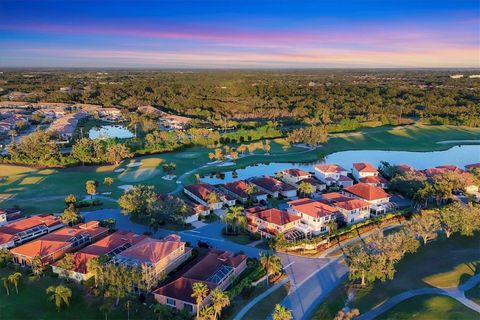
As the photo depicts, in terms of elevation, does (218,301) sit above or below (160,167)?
above

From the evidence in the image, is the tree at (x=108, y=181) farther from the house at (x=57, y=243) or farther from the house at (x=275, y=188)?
the house at (x=275, y=188)

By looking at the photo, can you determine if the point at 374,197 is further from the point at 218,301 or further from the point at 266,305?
the point at 218,301

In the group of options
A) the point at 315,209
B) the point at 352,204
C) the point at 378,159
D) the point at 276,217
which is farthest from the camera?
the point at 378,159

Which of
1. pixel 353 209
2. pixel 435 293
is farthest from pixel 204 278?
pixel 353 209

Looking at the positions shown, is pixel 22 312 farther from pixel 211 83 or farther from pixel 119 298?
pixel 211 83

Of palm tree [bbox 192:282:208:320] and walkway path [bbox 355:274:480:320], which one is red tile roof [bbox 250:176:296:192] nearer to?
walkway path [bbox 355:274:480:320]

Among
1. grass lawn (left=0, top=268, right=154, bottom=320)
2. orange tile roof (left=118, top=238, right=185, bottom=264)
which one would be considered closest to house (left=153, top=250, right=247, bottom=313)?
grass lawn (left=0, top=268, right=154, bottom=320)

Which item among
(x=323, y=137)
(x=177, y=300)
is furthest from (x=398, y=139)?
(x=177, y=300)
